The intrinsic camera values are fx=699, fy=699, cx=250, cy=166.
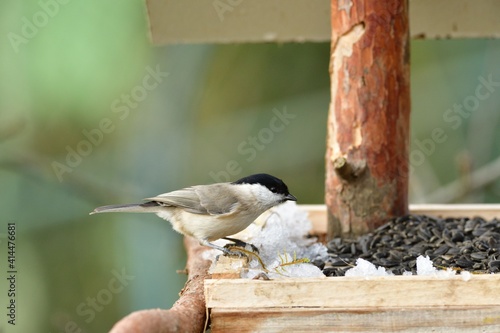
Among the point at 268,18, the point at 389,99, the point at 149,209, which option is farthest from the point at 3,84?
the point at 389,99

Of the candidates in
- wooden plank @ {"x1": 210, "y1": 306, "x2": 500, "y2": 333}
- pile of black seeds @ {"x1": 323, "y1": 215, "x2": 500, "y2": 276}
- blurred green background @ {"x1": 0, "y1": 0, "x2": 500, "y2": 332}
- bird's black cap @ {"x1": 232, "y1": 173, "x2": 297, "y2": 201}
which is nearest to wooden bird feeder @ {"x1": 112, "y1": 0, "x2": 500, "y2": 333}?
wooden plank @ {"x1": 210, "y1": 306, "x2": 500, "y2": 333}

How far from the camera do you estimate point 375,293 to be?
2.05 metres

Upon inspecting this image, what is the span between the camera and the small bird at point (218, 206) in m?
2.80

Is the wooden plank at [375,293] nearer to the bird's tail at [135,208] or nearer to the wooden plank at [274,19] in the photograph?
the bird's tail at [135,208]

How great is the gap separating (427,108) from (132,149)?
2.49 metres

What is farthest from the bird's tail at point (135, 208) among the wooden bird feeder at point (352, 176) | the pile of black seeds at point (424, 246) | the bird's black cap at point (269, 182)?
the pile of black seeds at point (424, 246)

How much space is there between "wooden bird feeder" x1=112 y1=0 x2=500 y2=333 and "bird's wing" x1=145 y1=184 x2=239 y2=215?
214mm

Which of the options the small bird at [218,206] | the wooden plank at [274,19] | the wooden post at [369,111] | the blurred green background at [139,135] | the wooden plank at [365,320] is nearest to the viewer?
the wooden plank at [365,320]

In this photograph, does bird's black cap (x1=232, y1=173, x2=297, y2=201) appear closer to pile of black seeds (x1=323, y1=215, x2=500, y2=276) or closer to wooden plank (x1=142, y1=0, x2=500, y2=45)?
pile of black seeds (x1=323, y1=215, x2=500, y2=276)

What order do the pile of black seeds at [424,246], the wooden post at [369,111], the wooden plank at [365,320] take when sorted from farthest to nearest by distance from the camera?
the wooden post at [369,111] < the pile of black seeds at [424,246] < the wooden plank at [365,320]

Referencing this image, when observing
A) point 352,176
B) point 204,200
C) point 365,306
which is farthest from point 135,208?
point 365,306

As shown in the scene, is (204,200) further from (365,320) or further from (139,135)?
(139,135)

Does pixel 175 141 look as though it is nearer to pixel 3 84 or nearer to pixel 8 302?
pixel 3 84

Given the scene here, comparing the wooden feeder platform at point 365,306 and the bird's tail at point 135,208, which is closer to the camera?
the wooden feeder platform at point 365,306
